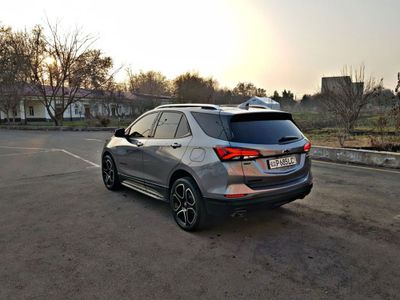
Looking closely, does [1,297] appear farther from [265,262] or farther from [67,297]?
[265,262]

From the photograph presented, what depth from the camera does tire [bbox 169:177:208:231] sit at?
3857mm

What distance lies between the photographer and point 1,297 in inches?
107

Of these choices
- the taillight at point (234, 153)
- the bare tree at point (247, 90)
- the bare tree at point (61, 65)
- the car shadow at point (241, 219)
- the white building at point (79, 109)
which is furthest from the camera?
the bare tree at point (247, 90)

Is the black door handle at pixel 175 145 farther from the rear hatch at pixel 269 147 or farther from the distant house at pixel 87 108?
the distant house at pixel 87 108

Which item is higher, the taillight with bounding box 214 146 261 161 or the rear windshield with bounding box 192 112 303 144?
the rear windshield with bounding box 192 112 303 144

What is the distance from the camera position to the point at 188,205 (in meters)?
4.06

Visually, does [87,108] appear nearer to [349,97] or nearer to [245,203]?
[349,97]

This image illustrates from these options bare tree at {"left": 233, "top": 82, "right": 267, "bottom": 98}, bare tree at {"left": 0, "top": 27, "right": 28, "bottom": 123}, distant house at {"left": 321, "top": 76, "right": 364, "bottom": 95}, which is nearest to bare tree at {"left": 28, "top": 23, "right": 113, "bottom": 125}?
bare tree at {"left": 0, "top": 27, "right": 28, "bottom": 123}

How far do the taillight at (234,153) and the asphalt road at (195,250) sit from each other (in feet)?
Result: 3.62

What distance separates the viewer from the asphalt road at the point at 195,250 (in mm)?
2803

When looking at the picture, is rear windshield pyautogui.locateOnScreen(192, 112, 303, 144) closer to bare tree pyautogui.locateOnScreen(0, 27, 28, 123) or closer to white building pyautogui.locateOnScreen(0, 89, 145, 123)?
bare tree pyautogui.locateOnScreen(0, 27, 28, 123)

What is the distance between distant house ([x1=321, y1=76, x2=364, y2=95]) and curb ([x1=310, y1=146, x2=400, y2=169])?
5.45 metres

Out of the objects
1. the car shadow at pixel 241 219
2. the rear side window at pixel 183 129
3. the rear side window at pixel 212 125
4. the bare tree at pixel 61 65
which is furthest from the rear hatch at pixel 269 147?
the bare tree at pixel 61 65

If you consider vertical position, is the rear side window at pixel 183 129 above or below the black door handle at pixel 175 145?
above
